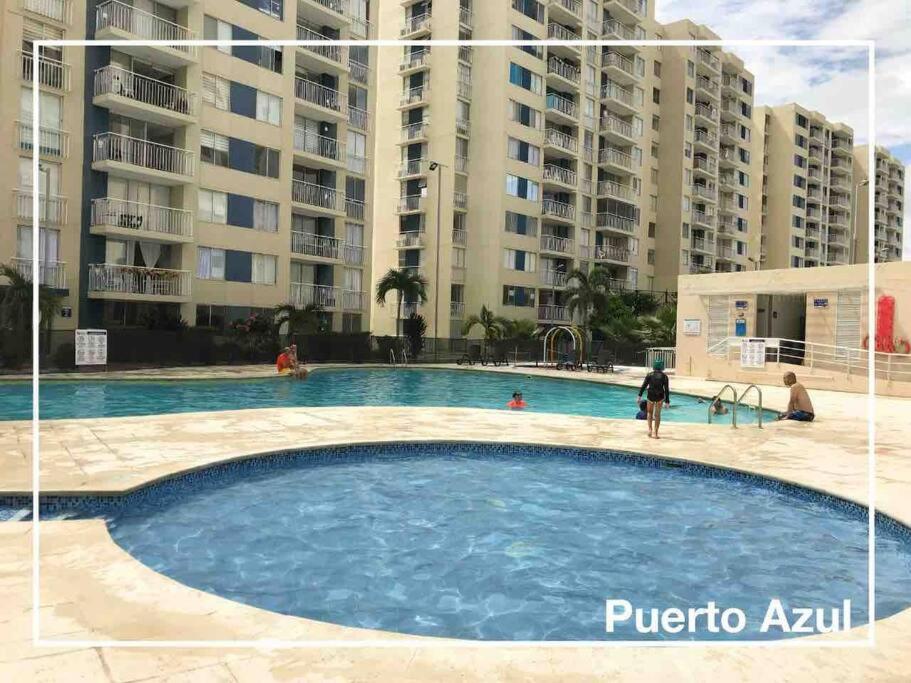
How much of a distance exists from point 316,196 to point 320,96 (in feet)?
18.5

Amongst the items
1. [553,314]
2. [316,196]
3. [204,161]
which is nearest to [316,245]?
[316,196]

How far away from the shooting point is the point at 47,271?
87.8 feet

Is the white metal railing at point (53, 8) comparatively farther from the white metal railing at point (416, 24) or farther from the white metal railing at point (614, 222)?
the white metal railing at point (614, 222)

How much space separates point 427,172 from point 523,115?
7.87 meters

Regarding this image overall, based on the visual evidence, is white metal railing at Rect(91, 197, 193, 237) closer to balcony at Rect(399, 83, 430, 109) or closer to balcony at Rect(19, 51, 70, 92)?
balcony at Rect(19, 51, 70, 92)

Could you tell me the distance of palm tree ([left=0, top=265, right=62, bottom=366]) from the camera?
77.0 feet

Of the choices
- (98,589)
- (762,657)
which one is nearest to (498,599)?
(762,657)

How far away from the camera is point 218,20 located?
32531 millimetres

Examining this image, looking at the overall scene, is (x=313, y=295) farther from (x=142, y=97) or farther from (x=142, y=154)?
(x=142, y=97)

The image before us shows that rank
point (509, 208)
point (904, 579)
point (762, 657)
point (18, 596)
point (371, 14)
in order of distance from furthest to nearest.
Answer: point (509, 208) → point (371, 14) → point (904, 579) → point (18, 596) → point (762, 657)

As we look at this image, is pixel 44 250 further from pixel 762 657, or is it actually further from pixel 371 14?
pixel 762 657

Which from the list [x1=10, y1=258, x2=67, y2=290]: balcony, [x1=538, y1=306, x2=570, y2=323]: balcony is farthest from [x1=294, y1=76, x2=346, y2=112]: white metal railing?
[x1=538, y1=306, x2=570, y2=323]: balcony

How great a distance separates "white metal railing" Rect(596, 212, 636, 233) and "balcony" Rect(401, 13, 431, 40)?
1901 cm

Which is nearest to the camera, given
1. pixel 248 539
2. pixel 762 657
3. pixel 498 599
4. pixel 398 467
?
pixel 762 657
